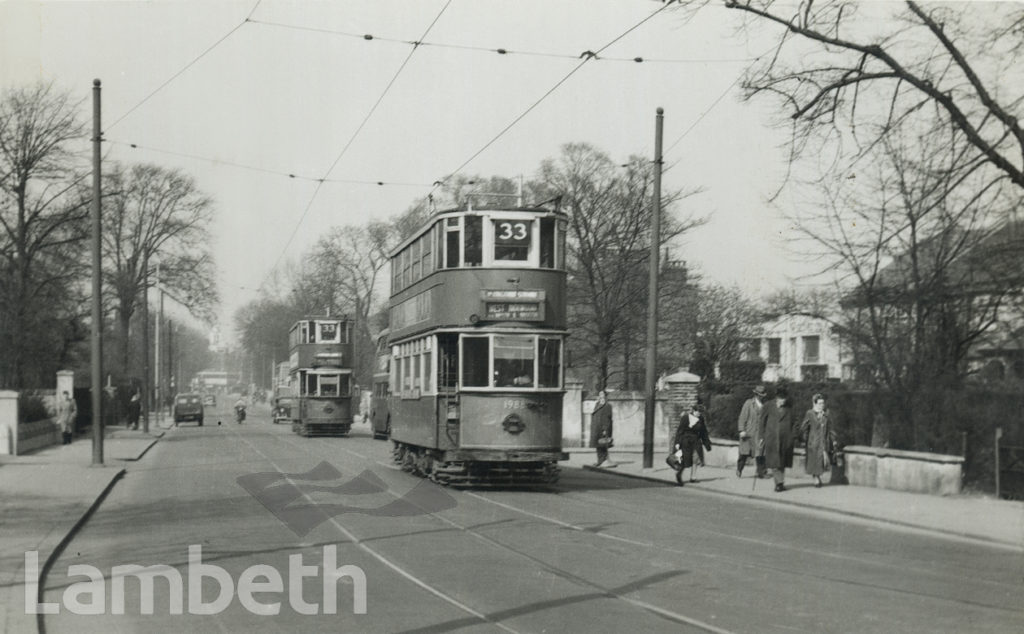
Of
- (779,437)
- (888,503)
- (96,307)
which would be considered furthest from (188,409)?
(888,503)

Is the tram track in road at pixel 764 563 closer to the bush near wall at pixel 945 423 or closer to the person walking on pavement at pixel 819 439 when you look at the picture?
the person walking on pavement at pixel 819 439

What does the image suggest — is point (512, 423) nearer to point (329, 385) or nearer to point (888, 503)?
point (888, 503)

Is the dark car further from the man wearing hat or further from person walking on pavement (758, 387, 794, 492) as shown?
person walking on pavement (758, 387, 794, 492)

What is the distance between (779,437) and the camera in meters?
19.9

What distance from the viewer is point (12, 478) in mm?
21453

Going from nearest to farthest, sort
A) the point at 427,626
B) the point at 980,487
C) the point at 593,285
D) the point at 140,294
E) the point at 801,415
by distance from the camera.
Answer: the point at 427,626
the point at 980,487
the point at 801,415
the point at 593,285
the point at 140,294

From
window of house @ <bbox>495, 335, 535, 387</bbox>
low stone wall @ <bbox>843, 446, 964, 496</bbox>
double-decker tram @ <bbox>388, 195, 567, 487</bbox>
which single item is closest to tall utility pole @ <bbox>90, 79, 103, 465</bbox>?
double-decker tram @ <bbox>388, 195, 567, 487</bbox>

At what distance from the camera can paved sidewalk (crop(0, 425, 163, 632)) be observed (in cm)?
948

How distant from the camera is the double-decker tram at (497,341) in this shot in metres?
18.9

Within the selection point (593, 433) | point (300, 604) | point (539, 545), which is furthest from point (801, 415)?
point (300, 604)

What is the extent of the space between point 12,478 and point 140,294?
43.6 meters

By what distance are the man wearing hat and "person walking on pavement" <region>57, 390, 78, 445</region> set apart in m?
21.9

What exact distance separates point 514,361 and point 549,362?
61cm

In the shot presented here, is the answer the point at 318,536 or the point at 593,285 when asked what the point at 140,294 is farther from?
the point at 318,536
